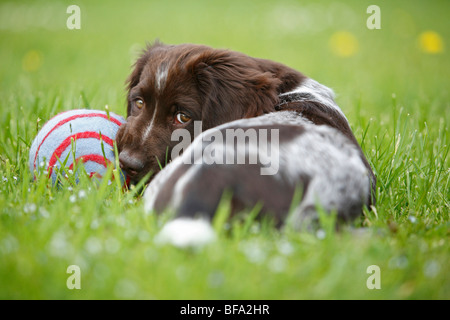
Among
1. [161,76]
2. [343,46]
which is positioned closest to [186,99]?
[161,76]

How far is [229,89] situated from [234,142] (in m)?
0.90

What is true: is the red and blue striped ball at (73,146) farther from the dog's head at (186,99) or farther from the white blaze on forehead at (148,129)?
the white blaze on forehead at (148,129)

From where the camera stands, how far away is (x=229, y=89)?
342cm

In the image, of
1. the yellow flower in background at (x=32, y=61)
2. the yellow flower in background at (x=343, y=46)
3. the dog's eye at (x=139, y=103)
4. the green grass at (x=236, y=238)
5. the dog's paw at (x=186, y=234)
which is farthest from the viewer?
the yellow flower in background at (x=343, y=46)

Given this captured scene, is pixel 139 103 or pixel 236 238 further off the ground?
pixel 139 103

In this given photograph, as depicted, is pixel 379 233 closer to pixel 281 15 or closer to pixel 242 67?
pixel 242 67

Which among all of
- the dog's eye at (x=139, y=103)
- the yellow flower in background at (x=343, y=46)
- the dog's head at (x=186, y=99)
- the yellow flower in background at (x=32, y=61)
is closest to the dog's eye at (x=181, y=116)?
the dog's head at (x=186, y=99)

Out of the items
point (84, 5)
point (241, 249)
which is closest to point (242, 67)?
point (241, 249)

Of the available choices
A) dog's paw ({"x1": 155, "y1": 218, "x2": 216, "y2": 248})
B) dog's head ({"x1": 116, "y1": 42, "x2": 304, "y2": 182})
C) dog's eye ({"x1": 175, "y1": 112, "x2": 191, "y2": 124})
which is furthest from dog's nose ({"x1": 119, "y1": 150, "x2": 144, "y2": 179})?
dog's paw ({"x1": 155, "y1": 218, "x2": 216, "y2": 248})

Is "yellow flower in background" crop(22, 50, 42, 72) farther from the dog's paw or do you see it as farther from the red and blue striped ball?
the dog's paw

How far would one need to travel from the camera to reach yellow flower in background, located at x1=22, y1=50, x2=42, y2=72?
8297mm

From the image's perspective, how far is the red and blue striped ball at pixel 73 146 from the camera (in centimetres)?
331

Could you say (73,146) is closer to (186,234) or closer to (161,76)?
(161,76)

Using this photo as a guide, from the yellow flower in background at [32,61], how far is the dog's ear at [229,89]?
580 centimetres
